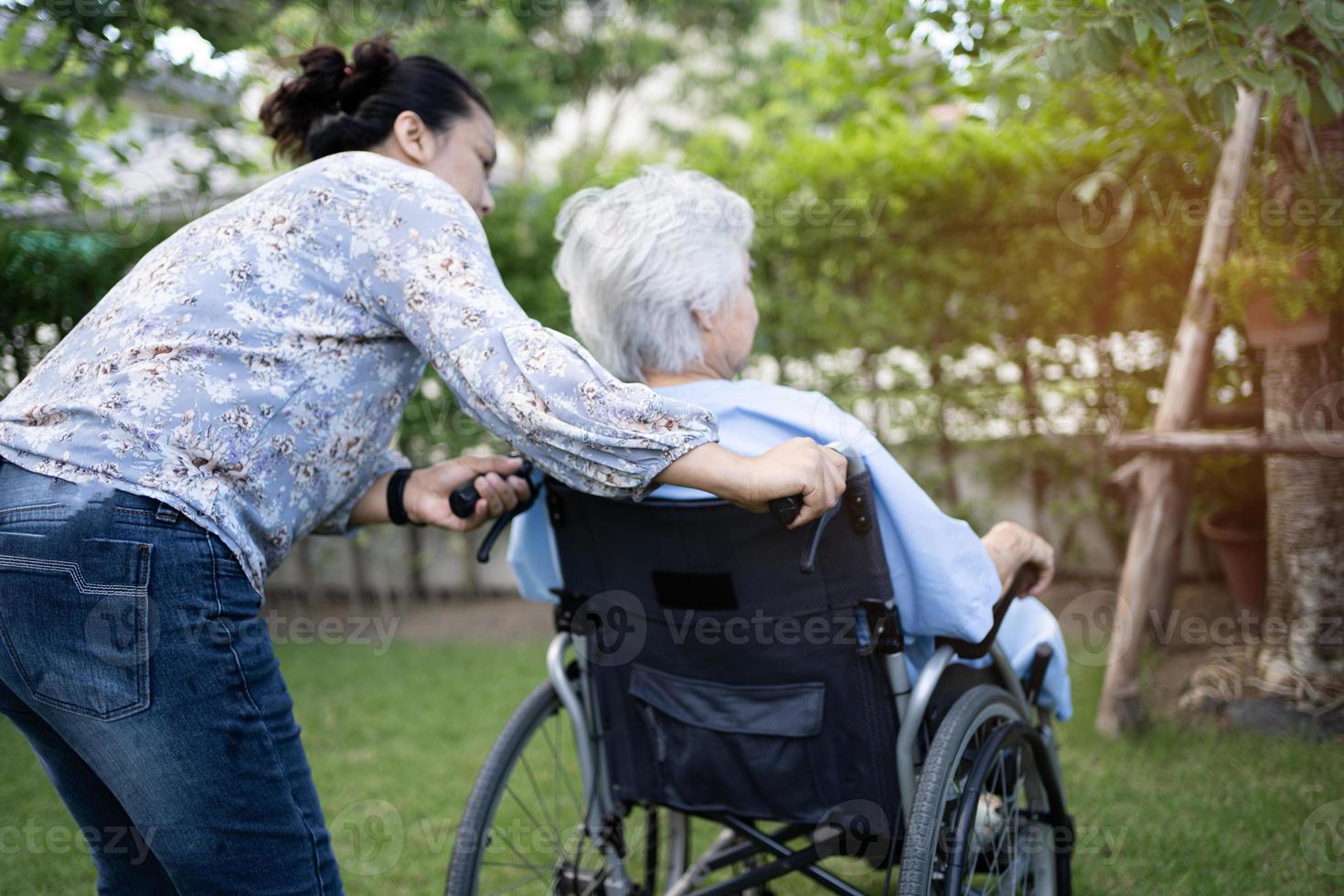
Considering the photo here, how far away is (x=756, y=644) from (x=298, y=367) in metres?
0.75

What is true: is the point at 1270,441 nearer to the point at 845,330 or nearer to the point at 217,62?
the point at 845,330

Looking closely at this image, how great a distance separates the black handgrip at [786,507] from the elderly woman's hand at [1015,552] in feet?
1.82

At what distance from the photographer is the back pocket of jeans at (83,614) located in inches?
45.7

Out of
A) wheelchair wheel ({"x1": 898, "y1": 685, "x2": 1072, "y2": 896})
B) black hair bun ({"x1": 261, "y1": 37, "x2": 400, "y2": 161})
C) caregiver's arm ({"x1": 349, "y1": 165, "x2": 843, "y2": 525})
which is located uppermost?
black hair bun ({"x1": 261, "y1": 37, "x2": 400, "y2": 161})

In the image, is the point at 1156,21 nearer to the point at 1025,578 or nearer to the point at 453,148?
the point at 1025,578

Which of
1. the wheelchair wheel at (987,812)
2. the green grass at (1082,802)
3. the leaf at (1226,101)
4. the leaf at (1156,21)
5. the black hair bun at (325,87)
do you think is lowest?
the green grass at (1082,802)

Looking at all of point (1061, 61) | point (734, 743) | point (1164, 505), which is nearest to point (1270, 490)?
point (1164, 505)

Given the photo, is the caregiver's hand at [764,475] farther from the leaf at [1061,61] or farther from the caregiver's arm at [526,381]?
the leaf at [1061,61]

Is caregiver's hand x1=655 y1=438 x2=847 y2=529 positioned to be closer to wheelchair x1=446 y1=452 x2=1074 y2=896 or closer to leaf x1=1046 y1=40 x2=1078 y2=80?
wheelchair x1=446 y1=452 x2=1074 y2=896

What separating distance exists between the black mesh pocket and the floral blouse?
0.52m

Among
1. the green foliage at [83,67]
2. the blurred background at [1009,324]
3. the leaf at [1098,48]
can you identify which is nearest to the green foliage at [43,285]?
the blurred background at [1009,324]

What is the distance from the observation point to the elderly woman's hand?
68.9 inches

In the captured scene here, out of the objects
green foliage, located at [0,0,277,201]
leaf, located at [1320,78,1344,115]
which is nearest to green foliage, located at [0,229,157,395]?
green foliage, located at [0,0,277,201]

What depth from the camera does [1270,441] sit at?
279 centimetres
